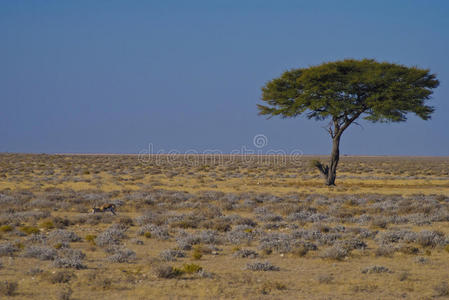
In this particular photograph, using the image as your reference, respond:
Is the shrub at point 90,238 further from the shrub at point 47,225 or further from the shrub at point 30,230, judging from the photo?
the shrub at point 47,225

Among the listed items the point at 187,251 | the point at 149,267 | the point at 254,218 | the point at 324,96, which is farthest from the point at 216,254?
the point at 324,96

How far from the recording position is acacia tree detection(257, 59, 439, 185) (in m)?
30.6

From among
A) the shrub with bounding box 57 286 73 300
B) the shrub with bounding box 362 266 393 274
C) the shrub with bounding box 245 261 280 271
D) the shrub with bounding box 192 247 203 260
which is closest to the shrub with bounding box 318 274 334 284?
Answer: the shrub with bounding box 362 266 393 274

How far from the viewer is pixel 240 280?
8898 millimetres

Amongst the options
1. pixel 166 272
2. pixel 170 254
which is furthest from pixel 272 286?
pixel 170 254

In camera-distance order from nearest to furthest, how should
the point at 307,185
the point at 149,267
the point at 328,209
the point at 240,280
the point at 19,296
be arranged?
the point at 19,296 < the point at 240,280 < the point at 149,267 < the point at 328,209 < the point at 307,185

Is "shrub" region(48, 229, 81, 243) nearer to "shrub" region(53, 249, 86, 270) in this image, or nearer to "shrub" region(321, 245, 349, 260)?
"shrub" region(53, 249, 86, 270)

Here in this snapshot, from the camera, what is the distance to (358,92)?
31.7 meters

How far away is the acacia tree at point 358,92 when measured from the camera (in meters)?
30.6

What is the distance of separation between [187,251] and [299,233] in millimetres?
3597

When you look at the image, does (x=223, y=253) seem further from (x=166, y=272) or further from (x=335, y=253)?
(x=166, y=272)

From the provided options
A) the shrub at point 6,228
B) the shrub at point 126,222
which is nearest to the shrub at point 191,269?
the shrub at point 126,222

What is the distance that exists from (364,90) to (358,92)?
1.37 ft

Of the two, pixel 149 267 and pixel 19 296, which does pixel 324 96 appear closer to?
pixel 149 267
